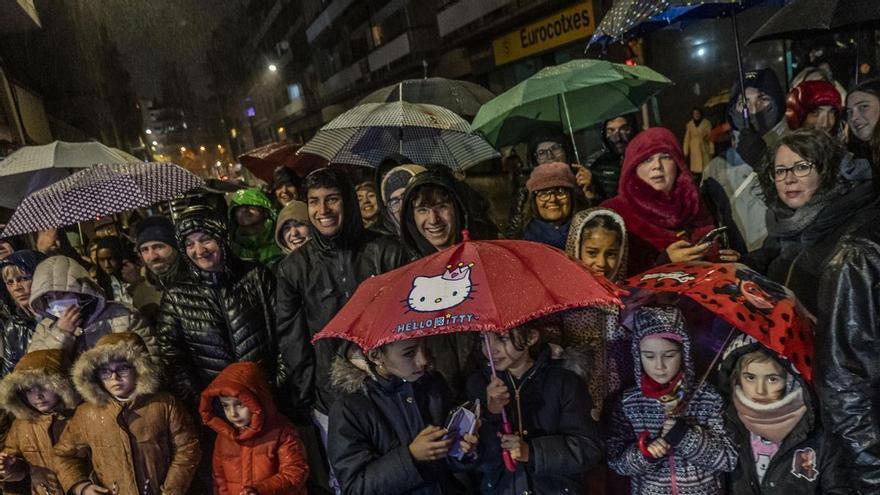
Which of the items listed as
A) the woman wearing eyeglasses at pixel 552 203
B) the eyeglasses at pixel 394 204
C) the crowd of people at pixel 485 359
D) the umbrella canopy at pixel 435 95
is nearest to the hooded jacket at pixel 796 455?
the crowd of people at pixel 485 359

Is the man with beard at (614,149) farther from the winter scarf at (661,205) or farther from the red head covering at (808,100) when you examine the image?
the winter scarf at (661,205)

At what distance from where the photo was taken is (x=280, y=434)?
11.5ft

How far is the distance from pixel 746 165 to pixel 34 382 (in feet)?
17.1

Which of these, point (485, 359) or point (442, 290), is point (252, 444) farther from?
point (442, 290)

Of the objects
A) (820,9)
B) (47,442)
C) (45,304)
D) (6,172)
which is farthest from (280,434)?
(820,9)

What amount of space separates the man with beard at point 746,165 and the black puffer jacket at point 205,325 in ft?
11.7

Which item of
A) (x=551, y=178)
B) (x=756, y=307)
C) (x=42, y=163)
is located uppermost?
(x=42, y=163)

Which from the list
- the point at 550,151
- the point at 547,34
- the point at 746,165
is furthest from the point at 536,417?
the point at 547,34

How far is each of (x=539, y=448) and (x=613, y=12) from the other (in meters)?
3.85

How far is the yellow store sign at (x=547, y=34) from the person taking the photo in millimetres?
14305

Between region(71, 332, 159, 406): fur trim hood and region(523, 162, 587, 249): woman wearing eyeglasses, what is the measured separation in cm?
281

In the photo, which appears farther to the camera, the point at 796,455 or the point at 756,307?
the point at 796,455

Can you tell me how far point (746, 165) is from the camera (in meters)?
4.23

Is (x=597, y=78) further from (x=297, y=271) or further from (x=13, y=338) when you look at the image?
(x=13, y=338)
